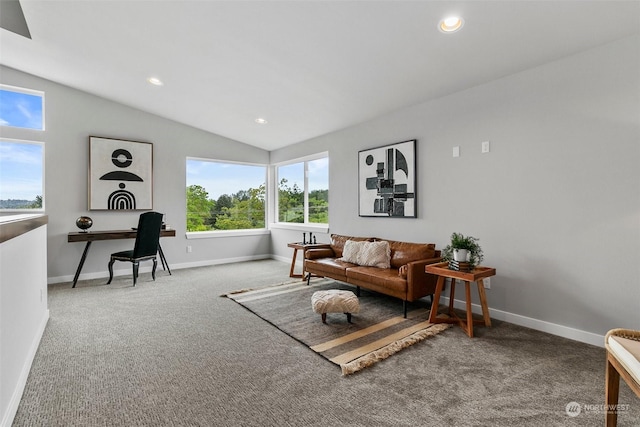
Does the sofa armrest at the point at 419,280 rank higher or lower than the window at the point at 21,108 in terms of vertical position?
lower

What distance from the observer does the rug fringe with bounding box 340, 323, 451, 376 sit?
2.20 metres

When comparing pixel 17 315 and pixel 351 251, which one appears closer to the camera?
pixel 17 315

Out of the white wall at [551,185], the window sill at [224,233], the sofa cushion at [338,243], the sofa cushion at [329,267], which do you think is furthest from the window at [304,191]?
the white wall at [551,185]

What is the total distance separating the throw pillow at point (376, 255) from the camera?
152 inches

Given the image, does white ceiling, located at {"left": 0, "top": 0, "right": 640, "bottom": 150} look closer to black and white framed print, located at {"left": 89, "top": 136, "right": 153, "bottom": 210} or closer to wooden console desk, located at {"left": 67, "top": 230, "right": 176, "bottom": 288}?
black and white framed print, located at {"left": 89, "top": 136, "right": 153, "bottom": 210}

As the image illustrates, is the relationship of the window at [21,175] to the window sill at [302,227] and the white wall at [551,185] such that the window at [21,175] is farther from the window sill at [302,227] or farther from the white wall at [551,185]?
the white wall at [551,185]

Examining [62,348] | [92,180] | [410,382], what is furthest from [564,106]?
[92,180]

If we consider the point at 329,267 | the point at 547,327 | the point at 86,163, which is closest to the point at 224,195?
the point at 86,163

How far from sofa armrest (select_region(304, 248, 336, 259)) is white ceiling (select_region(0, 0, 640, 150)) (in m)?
1.97

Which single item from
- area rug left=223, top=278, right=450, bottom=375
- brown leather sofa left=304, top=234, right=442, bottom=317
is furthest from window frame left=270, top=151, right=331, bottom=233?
area rug left=223, top=278, right=450, bottom=375

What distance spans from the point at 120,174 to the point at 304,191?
3.16 m

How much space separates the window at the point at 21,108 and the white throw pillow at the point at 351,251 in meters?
4.80

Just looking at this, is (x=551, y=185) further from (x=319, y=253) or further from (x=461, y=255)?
(x=319, y=253)

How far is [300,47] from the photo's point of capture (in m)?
3.05
